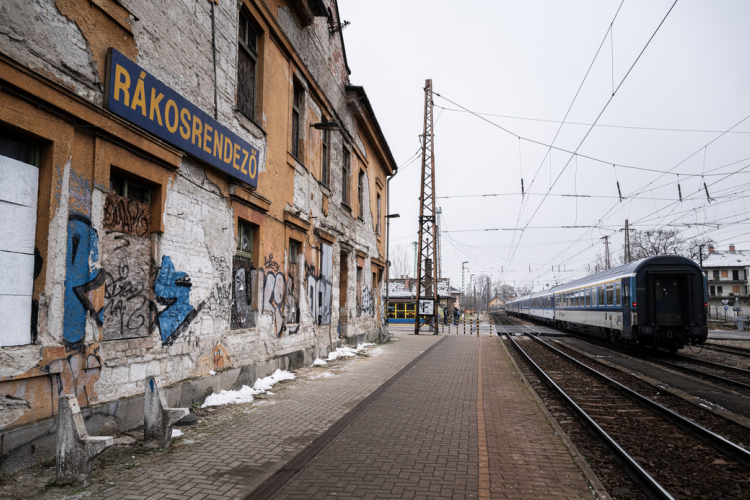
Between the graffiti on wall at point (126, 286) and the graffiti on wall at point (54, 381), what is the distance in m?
0.45

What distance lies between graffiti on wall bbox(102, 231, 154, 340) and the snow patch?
1740mm

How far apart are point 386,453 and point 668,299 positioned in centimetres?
1351

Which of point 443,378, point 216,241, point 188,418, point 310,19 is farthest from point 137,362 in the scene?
point 310,19

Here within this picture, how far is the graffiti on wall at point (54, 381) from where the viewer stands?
4.32 m

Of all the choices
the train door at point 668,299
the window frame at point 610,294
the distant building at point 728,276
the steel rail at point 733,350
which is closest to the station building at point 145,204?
the train door at point 668,299

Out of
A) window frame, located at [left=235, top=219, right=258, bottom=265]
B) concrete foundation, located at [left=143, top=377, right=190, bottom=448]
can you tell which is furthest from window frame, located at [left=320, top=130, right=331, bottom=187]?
concrete foundation, located at [left=143, top=377, right=190, bottom=448]

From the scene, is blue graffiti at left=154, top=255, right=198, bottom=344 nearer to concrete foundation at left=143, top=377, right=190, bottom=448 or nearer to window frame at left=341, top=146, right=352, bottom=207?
concrete foundation at left=143, top=377, right=190, bottom=448

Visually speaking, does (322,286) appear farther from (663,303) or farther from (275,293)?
(663,303)

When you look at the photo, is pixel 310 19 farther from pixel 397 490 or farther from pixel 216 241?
pixel 397 490

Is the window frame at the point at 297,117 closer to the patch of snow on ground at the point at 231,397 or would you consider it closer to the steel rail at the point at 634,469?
the patch of snow on ground at the point at 231,397

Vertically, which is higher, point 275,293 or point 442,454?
point 275,293

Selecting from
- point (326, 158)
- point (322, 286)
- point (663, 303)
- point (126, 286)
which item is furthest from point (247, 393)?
point (663, 303)

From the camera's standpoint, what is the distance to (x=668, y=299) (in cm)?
1505

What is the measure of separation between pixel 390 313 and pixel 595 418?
108ft
